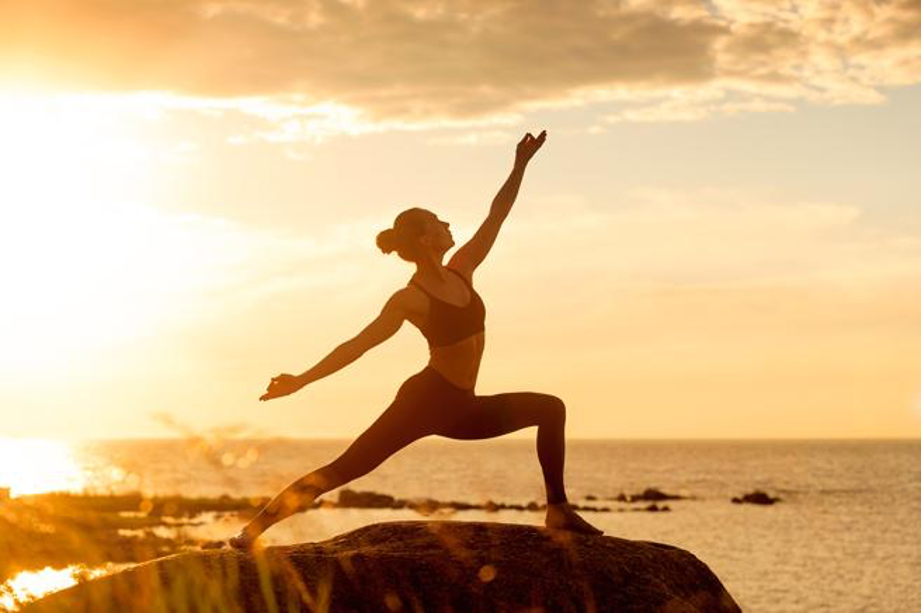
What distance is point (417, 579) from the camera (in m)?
9.07

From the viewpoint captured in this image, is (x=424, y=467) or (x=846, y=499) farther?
(x=424, y=467)

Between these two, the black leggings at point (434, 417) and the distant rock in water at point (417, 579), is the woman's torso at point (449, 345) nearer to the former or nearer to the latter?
the black leggings at point (434, 417)

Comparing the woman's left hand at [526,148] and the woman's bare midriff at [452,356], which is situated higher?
the woman's left hand at [526,148]

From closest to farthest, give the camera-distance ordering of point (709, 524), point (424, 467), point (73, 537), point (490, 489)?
1. point (73, 537)
2. point (709, 524)
3. point (490, 489)
4. point (424, 467)

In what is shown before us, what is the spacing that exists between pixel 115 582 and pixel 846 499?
127 metres

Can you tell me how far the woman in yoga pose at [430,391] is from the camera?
30.6 ft

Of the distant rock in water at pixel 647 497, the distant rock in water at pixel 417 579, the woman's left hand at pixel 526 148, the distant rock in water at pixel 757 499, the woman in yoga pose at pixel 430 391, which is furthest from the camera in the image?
the distant rock in water at pixel 757 499

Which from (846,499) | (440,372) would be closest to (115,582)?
(440,372)

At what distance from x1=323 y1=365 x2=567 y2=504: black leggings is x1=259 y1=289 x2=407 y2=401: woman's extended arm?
0.46m

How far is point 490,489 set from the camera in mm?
138375

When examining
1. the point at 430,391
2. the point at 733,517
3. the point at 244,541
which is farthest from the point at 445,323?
the point at 733,517

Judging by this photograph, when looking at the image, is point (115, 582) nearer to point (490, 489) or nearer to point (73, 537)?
point (73, 537)

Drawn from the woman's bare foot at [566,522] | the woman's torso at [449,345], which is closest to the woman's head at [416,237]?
the woman's torso at [449,345]

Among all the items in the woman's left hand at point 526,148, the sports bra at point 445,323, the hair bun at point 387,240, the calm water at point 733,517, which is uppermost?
the woman's left hand at point 526,148
